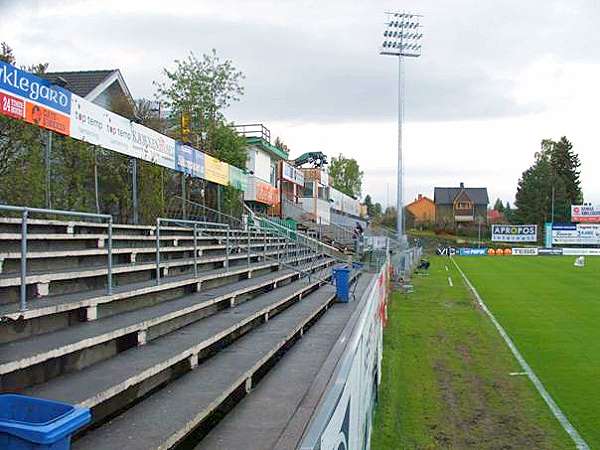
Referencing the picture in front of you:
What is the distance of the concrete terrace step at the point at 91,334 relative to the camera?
179 inches

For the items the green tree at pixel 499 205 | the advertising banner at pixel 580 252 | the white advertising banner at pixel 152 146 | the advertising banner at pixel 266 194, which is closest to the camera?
the white advertising banner at pixel 152 146

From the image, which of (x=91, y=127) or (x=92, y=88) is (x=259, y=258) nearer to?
(x=91, y=127)

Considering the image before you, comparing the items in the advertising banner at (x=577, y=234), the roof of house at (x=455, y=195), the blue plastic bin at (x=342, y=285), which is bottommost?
the blue plastic bin at (x=342, y=285)

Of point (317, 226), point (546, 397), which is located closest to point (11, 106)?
point (546, 397)

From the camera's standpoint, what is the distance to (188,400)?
5.67 metres

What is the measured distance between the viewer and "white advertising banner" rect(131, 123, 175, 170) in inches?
478

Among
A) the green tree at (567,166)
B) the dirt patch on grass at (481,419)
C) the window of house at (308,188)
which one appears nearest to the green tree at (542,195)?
the green tree at (567,166)

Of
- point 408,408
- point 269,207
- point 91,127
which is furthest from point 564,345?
point 269,207

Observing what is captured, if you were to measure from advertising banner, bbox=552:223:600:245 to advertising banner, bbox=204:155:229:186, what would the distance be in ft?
212

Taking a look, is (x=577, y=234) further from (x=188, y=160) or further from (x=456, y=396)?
(x=456, y=396)

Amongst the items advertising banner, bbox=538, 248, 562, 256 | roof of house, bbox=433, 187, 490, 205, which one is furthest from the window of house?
roof of house, bbox=433, 187, 490, 205

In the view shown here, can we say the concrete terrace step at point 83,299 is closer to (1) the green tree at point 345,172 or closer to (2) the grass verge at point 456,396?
(2) the grass verge at point 456,396

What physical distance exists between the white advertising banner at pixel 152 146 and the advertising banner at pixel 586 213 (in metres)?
75.2

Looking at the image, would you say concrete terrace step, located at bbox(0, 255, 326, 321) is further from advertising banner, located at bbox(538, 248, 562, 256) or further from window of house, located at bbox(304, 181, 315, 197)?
advertising banner, located at bbox(538, 248, 562, 256)
